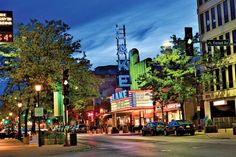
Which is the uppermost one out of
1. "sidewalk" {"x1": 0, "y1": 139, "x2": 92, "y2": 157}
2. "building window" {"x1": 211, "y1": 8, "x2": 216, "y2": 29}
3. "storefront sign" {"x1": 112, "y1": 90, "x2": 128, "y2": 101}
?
"building window" {"x1": 211, "y1": 8, "x2": 216, "y2": 29}

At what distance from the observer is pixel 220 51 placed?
169 feet

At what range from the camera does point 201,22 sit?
58562mm

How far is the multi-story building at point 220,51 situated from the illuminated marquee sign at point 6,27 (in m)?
31.5

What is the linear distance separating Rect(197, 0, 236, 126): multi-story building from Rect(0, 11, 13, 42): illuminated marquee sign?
31.5m

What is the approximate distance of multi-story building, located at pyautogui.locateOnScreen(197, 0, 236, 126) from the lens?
51.5 metres

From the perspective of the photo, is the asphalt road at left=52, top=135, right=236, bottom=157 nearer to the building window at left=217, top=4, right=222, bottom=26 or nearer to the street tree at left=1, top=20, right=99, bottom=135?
the street tree at left=1, top=20, right=99, bottom=135

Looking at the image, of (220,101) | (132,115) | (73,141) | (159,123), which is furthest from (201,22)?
(73,141)

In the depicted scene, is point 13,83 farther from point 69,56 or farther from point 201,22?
point 201,22

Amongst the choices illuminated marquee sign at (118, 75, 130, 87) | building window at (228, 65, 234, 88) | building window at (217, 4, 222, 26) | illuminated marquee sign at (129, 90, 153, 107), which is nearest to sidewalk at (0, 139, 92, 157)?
building window at (228, 65, 234, 88)

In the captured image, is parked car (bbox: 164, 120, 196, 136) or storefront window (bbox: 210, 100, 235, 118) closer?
parked car (bbox: 164, 120, 196, 136)

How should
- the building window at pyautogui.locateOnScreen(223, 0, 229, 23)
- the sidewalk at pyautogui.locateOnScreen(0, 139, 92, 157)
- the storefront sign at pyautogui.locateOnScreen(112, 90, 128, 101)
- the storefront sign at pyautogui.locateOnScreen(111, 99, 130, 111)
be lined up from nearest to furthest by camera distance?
the sidewalk at pyautogui.locateOnScreen(0, 139, 92, 157) < the building window at pyautogui.locateOnScreen(223, 0, 229, 23) < the storefront sign at pyautogui.locateOnScreen(111, 99, 130, 111) < the storefront sign at pyautogui.locateOnScreen(112, 90, 128, 101)

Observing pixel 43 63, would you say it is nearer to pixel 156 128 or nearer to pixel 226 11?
pixel 156 128

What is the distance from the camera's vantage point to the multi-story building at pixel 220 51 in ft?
169

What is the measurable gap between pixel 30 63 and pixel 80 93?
19.3 feet
